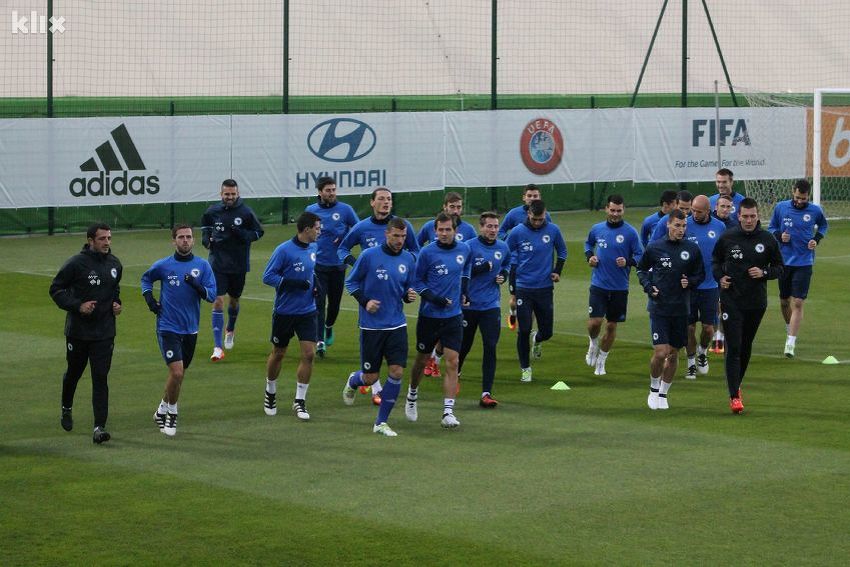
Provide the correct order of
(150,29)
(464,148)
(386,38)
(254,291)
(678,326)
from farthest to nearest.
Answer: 1. (386,38)
2. (150,29)
3. (464,148)
4. (254,291)
5. (678,326)

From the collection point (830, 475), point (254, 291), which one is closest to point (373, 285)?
point (830, 475)

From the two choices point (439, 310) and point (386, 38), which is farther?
point (386, 38)

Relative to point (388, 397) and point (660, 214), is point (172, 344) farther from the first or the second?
point (660, 214)

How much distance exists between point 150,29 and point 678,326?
30.4 m

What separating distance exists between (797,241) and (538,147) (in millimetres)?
16794

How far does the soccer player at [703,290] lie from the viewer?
17656mm

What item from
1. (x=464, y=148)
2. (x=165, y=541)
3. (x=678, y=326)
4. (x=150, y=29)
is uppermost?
(x=150, y=29)

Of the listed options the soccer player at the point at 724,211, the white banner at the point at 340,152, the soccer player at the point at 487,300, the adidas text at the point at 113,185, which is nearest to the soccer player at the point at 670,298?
the soccer player at the point at 487,300

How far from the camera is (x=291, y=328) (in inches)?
603

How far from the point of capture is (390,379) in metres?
14.3

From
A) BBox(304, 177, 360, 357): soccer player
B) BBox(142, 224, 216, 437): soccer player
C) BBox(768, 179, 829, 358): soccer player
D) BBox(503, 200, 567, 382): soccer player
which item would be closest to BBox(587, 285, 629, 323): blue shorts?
BBox(503, 200, 567, 382): soccer player

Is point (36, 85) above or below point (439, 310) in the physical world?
above

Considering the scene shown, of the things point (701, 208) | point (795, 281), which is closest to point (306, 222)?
point (701, 208)

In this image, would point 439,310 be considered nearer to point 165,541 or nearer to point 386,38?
point 165,541
